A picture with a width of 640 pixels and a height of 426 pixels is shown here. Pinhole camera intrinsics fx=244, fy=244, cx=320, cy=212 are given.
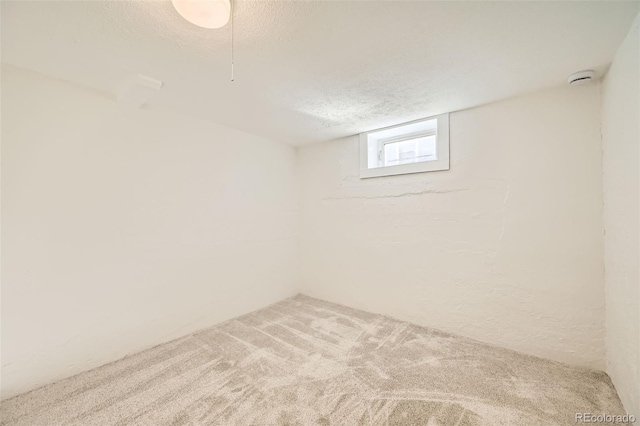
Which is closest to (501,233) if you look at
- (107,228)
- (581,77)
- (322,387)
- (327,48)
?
(581,77)

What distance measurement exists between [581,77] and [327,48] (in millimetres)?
1523

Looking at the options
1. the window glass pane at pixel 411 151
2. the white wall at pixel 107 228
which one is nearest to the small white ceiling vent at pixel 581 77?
the window glass pane at pixel 411 151

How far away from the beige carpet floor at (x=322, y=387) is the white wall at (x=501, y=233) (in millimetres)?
256

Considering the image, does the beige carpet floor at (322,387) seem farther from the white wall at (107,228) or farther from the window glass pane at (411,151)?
the window glass pane at (411,151)

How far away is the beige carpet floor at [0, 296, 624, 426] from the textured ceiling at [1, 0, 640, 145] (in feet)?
6.07

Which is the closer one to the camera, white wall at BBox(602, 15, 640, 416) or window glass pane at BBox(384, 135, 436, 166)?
white wall at BBox(602, 15, 640, 416)

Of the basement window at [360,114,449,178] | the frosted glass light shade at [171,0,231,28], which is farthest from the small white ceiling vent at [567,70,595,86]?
the frosted glass light shade at [171,0,231,28]

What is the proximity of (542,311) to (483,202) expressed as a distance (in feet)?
2.77

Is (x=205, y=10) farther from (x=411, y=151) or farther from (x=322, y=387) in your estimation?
(x=411, y=151)

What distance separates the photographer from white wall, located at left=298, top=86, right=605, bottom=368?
157 centimetres

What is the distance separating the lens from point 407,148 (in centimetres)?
250

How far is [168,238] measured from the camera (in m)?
2.00

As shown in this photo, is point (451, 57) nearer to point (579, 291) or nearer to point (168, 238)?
point (579, 291)

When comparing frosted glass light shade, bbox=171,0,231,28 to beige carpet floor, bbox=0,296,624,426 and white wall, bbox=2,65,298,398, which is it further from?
beige carpet floor, bbox=0,296,624,426
